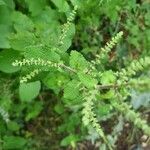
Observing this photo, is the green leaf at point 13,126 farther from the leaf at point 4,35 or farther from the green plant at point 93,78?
the green plant at point 93,78

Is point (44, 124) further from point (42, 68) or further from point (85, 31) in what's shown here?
point (42, 68)

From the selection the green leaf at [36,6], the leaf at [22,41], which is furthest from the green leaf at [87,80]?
the green leaf at [36,6]

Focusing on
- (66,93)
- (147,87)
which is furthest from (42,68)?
(147,87)

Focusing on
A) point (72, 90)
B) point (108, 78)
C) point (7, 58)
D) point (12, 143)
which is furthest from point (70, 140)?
point (108, 78)

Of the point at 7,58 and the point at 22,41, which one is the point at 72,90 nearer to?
the point at 22,41

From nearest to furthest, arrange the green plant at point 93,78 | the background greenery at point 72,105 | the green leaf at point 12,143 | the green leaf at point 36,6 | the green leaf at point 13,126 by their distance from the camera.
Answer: the green plant at point 93,78
the green leaf at point 12,143
the green leaf at point 36,6
the background greenery at point 72,105
the green leaf at point 13,126

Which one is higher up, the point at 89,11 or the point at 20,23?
the point at 89,11
